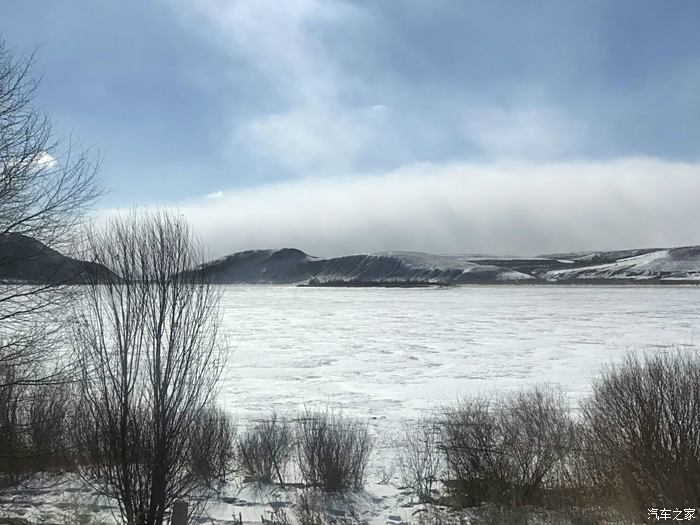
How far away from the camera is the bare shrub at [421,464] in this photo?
10.5 meters

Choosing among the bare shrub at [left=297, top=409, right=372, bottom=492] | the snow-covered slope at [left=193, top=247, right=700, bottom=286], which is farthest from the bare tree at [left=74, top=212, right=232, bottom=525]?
the snow-covered slope at [left=193, top=247, right=700, bottom=286]

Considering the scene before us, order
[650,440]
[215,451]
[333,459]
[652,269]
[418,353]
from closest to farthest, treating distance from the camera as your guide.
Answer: [650,440] → [333,459] → [215,451] → [418,353] → [652,269]

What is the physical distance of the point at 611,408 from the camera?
9.95 metres

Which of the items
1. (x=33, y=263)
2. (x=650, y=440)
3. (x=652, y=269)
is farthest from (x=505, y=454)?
(x=652, y=269)

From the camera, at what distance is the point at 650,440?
30.6 ft

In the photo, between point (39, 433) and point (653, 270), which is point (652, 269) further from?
point (39, 433)

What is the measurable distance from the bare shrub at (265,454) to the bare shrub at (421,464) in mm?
2421

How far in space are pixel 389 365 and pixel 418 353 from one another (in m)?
3.48

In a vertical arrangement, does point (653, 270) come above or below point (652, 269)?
below

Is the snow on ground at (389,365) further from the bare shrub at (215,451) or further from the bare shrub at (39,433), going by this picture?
the bare shrub at (39,433)

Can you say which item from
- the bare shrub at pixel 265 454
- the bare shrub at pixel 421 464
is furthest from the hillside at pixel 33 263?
the bare shrub at pixel 421 464

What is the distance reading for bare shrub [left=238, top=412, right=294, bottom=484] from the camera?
11.3 m

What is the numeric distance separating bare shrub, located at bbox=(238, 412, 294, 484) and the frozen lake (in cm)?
332

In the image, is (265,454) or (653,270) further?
(653,270)
